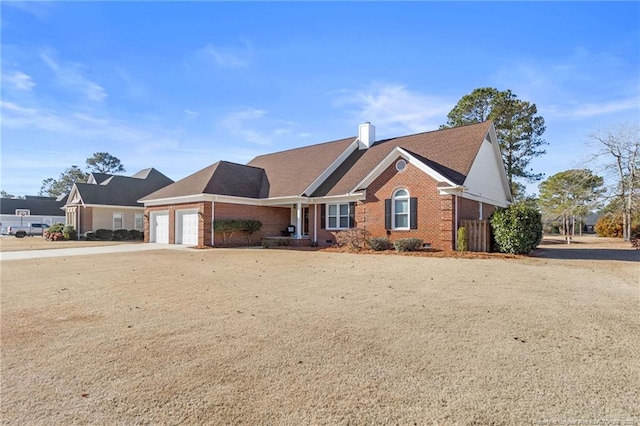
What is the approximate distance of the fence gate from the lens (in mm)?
15508

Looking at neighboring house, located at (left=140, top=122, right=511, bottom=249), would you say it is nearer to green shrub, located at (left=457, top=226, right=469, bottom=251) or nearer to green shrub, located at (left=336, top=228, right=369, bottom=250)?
green shrub, located at (left=457, top=226, right=469, bottom=251)

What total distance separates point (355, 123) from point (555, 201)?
30055 millimetres

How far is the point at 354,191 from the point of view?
19.2m

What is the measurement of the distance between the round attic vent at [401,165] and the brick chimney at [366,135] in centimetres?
781

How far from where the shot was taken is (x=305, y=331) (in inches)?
195

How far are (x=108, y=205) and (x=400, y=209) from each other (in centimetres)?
2684

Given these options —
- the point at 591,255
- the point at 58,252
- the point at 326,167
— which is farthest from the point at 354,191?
the point at 58,252

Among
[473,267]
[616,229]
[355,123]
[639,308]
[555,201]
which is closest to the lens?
[639,308]

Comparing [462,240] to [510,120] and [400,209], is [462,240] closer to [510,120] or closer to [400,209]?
[400,209]

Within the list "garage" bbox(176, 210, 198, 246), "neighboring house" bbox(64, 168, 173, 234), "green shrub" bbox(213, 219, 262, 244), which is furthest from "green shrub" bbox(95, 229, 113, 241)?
"green shrub" bbox(213, 219, 262, 244)

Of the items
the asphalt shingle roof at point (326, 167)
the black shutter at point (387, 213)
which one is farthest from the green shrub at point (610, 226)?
the black shutter at point (387, 213)

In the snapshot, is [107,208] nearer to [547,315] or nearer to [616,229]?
[547,315]

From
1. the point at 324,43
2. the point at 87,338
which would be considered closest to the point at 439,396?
the point at 87,338

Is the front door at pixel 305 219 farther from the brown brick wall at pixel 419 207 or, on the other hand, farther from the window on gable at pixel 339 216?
the brown brick wall at pixel 419 207
